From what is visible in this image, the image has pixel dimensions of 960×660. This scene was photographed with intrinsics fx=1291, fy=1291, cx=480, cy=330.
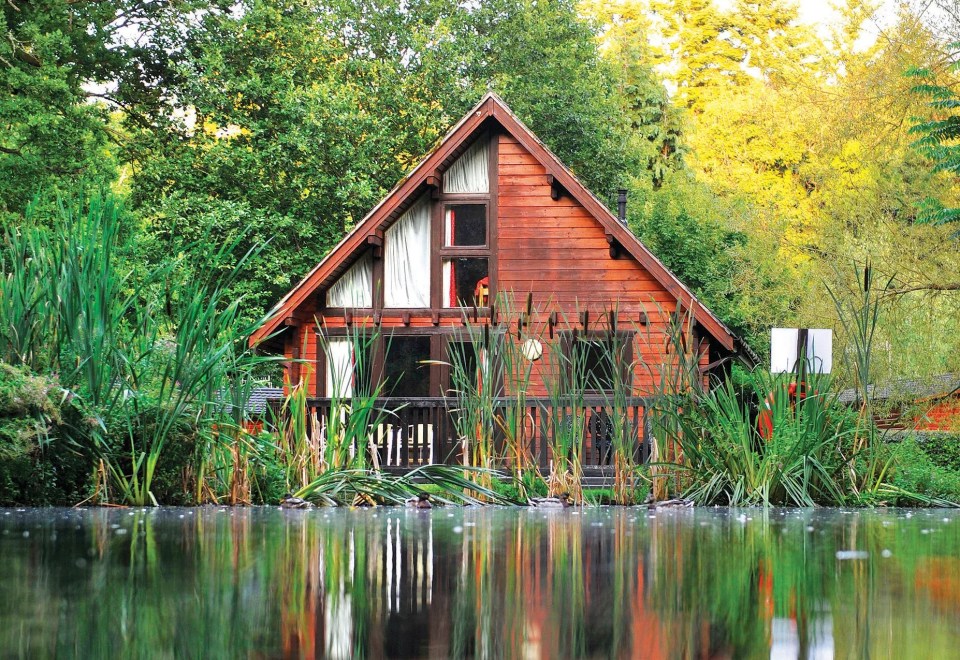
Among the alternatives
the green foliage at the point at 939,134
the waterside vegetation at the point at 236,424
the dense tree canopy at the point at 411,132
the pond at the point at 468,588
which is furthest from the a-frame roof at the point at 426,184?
the pond at the point at 468,588

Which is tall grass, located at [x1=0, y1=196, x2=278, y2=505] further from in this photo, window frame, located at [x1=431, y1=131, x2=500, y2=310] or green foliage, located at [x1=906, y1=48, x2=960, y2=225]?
window frame, located at [x1=431, y1=131, x2=500, y2=310]

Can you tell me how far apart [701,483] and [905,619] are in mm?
5168

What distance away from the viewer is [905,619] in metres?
3.81

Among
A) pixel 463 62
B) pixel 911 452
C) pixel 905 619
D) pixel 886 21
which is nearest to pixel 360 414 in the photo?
pixel 905 619

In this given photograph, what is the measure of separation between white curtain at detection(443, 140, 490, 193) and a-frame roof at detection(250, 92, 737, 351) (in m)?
0.67

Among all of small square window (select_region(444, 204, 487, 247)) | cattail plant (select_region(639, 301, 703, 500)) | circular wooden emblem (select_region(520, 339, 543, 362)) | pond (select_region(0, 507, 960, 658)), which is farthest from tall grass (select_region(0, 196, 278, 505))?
small square window (select_region(444, 204, 487, 247))

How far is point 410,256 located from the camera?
77.5 ft

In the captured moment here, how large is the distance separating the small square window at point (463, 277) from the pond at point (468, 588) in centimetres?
1640

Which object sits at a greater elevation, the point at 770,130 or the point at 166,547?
the point at 770,130

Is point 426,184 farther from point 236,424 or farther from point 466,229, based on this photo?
point 236,424

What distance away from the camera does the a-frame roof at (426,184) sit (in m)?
21.9

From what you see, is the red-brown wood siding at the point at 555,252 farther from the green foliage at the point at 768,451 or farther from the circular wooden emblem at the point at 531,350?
the green foliage at the point at 768,451

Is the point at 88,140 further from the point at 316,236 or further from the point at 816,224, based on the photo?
the point at 816,224

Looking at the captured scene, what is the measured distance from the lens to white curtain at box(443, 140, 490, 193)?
23.6m
